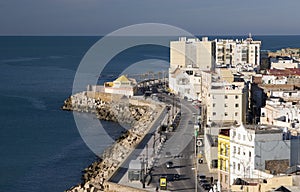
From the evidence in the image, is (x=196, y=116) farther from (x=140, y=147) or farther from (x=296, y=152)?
(x=296, y=152)

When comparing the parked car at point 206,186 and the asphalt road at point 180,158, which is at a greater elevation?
the asphalt road at point 180,158

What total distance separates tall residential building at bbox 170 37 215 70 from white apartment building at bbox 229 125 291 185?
15196 mm

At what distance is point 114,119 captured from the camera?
2112 centimetres

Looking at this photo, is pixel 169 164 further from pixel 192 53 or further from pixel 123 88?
pixel 192 53

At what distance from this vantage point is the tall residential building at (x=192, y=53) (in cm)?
2503

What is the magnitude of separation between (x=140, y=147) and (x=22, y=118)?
348 inches

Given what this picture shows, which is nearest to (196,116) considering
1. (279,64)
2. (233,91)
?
(233,91)

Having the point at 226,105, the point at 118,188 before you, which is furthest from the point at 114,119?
the point at 118,188

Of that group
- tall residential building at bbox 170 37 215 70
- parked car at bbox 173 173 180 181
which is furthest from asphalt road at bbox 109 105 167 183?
tall residential building at bbox 170 37 215 70

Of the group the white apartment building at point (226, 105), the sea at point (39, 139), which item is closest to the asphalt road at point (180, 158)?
the white apartment building at point (226, 105)

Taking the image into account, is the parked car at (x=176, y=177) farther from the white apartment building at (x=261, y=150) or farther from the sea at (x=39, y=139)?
the sea at (x=39, y=139)

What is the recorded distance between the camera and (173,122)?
624 inches

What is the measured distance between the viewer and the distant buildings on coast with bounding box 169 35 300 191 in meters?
9.08

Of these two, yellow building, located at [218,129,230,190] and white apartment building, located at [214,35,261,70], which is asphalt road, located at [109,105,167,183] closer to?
yellow building, located at [218,129,230,190]
